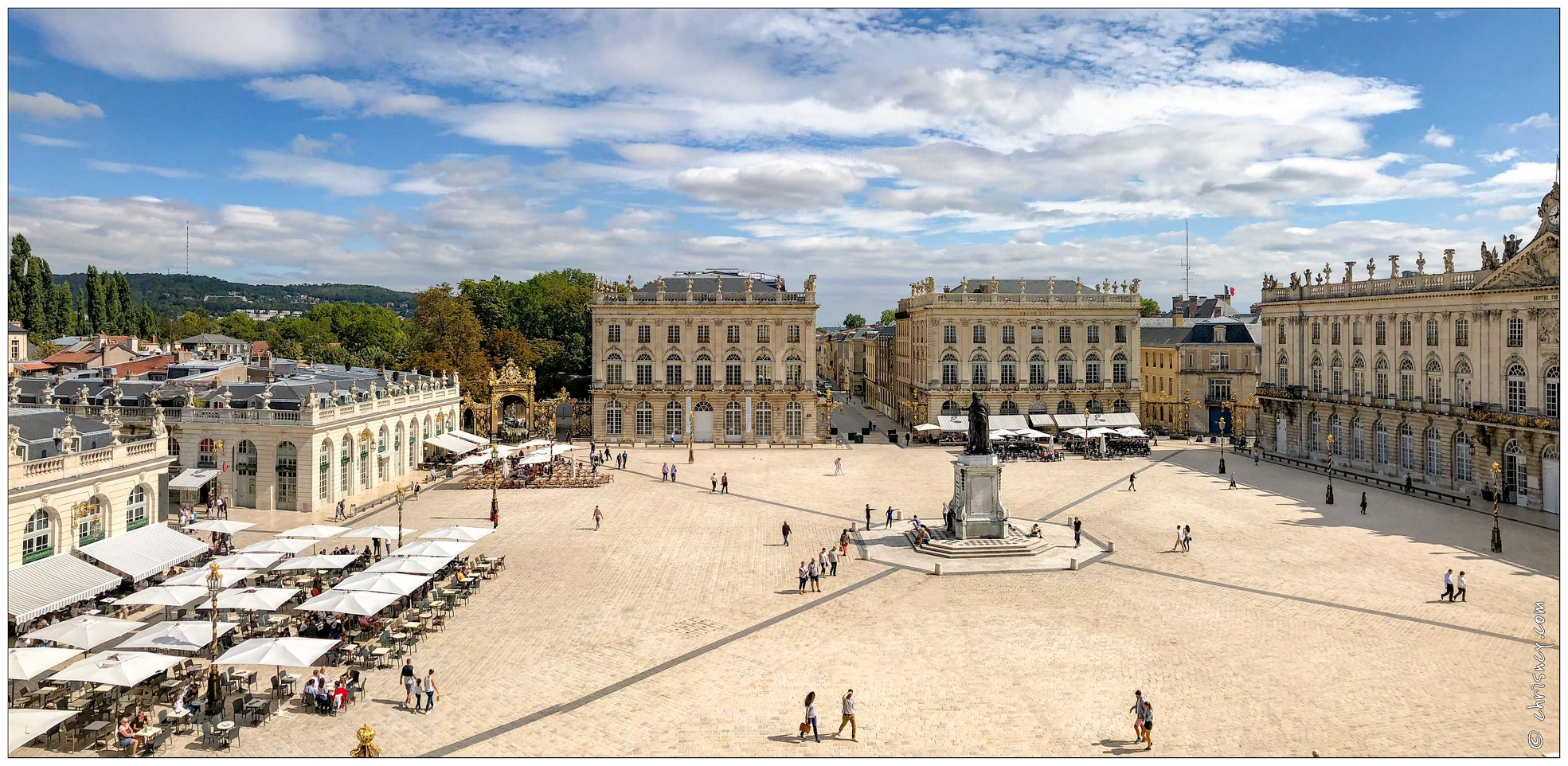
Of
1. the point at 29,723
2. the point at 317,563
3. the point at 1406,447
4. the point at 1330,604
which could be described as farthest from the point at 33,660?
the point at 1406,447

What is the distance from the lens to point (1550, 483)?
41.5 meters

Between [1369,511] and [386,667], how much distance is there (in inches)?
1588

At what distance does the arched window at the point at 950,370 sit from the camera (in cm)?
7106

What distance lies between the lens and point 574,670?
2167cm

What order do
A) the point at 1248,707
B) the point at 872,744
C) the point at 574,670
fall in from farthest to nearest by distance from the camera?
the point at 574,670 < the point at 1248,707 < the point at 872,744

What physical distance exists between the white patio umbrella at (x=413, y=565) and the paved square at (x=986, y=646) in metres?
1.61

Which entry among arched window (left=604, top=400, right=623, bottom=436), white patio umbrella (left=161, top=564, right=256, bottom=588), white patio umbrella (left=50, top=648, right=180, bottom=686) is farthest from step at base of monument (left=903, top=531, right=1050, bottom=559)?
arched window (left=604, top=400, right=623, bottom=436)

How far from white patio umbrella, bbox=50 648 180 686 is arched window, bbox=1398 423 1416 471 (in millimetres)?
56768

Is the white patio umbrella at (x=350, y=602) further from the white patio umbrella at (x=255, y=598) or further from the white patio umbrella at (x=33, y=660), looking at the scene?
the white patio umbrella at (x=33, y=660)

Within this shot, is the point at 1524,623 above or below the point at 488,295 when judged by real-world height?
below

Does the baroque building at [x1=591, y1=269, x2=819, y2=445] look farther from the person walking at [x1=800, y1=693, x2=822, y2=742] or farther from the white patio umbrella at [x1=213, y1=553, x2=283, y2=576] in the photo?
the person walking at [x1=800, y1=693, x2=822, y2=742]

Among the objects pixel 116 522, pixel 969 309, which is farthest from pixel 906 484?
pixel 116 522

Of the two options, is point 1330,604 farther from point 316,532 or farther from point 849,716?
point 316,532

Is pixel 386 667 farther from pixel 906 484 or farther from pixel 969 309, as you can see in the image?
pixel 969 309
